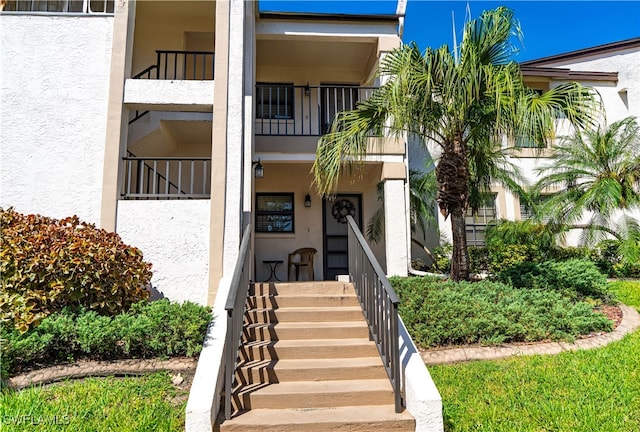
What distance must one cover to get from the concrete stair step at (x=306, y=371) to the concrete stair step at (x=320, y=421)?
49 centimetres

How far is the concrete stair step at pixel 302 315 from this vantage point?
18.3 feet

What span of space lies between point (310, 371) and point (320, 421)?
2.48 ft

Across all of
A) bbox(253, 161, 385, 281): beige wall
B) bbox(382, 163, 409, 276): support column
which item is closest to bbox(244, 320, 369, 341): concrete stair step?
bbox(382, 163, 409, 276): support column

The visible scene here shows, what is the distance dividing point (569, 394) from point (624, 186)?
8.29 meters

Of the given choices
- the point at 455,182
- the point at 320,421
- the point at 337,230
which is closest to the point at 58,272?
the point at 320,421

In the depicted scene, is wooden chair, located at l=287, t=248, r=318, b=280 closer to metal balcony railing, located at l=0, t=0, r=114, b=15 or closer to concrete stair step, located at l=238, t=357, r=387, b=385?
concrete stair step, located at l=238, t=357, r=387, b=385

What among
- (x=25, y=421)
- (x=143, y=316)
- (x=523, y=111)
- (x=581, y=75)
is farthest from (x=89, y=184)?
(x=581, y=75)

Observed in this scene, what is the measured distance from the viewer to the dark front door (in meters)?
10.9

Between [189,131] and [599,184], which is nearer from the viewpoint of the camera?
[189,131]

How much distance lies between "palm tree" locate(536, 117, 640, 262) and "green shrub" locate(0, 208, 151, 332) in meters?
9.70

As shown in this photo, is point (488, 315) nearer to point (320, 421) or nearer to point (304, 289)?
point (304, 289)

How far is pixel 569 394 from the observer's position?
4.35 m

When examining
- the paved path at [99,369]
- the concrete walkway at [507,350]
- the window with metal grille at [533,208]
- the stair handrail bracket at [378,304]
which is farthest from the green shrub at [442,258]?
the paved path at [99,369]

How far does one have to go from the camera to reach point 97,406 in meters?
3.91
